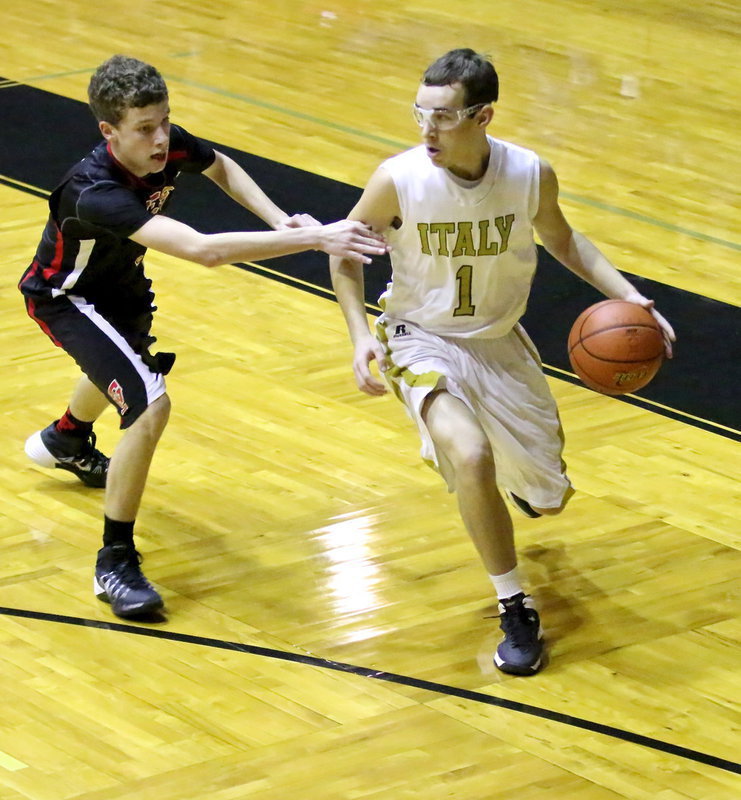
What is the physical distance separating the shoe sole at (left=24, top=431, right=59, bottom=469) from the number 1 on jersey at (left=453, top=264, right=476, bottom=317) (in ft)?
5.28

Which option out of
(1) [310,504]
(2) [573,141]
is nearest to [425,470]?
(1) [310,504]

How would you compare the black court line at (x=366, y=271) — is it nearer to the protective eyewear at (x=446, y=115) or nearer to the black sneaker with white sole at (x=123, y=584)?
the protective eyewear at (x=446, y=115)

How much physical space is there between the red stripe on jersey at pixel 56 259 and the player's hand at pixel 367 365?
104 centimetres

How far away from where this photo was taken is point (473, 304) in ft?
14.9

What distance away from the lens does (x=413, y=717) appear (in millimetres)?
4090

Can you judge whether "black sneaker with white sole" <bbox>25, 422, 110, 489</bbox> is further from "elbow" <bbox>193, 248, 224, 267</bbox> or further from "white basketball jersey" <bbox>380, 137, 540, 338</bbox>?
"white basketball jersey" <bbox>380, 137, 540, 338</bbox>

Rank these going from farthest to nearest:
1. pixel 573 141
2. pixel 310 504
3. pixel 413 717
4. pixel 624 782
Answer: pixel 573 141
pixel 310 504
pixel 413 717
pixel 624 782

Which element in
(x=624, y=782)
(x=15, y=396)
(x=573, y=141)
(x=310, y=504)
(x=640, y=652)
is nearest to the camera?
(x=624, y=782)

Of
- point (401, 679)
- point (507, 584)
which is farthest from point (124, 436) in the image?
point (507, 584)

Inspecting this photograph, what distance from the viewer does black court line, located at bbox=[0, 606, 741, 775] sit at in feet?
13.0

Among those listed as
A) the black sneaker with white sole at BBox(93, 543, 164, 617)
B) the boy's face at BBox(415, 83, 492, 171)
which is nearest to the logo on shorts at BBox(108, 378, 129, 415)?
the black sneaker with white sole at BBox(93, 543, 164, 617)

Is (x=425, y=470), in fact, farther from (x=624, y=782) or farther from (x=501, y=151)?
(x=624, y=782)

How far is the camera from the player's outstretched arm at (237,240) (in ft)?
13.6

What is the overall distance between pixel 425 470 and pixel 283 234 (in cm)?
153
